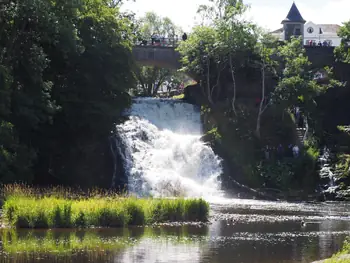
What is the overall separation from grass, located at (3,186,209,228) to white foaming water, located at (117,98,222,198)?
53.1ft

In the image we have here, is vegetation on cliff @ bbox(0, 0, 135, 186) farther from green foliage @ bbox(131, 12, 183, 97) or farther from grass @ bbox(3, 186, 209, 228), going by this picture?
green foliage @ bbox(131, 12, 183, 97)

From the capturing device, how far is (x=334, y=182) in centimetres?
5466

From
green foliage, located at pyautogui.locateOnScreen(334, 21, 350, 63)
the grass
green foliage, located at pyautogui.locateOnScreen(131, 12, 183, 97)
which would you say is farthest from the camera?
green foliage, located at pyautogui.locateOnScreen(131, 12, 183, 97)

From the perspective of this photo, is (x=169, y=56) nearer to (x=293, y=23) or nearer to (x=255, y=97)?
(x=255, y=97)

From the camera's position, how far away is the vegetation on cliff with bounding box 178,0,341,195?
57.2 meters

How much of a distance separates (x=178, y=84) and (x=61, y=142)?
176 ft

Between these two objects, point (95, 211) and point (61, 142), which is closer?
point (95, 211)

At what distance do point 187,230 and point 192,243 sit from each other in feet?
12.1

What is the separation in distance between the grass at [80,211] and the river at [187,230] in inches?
35.6

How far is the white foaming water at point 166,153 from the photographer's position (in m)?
51.2

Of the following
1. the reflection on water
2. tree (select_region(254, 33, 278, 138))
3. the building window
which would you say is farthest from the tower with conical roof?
the reflection on water

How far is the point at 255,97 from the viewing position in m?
66.7

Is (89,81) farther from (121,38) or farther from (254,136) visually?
(254,136)

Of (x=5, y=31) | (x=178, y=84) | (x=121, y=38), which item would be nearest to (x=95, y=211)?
(x=5, y=31)
